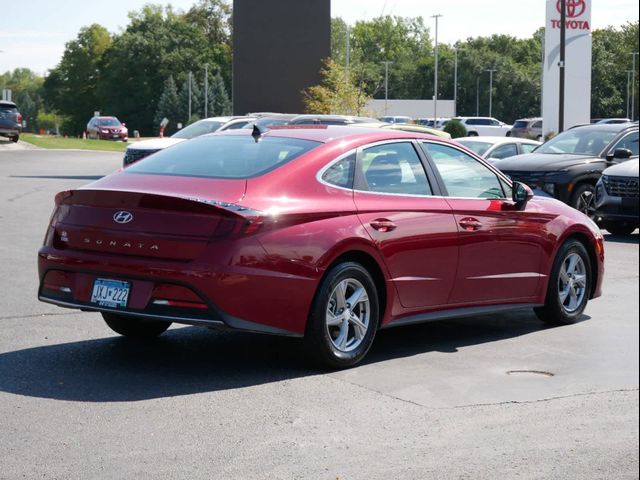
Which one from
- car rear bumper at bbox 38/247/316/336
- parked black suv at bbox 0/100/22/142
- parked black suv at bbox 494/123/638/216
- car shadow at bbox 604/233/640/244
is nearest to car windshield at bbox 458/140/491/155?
parked black suv at bbox 494/123/638/216

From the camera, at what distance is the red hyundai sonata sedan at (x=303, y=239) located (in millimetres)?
6594

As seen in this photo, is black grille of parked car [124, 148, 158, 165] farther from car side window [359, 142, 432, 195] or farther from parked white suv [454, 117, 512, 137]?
parked white suv [454, 117, 512, 137]

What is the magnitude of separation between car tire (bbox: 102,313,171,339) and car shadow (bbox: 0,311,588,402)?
0.07 m

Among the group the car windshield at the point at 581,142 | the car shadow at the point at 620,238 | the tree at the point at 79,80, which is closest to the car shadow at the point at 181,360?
the car shadow at the point at 620,238

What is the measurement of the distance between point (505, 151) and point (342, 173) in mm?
15762

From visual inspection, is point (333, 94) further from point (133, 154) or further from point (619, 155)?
point (619, 155)

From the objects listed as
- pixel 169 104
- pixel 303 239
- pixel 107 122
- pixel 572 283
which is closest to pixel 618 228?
pixel 572 283

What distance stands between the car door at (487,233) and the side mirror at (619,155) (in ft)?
29.1

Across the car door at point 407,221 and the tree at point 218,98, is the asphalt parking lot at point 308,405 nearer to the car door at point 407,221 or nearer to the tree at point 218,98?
the car door at point 407,221

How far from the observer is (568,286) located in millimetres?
→ 8969

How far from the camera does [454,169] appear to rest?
8.16 meters

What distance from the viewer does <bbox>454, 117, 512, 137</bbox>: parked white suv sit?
A: 2930 inches

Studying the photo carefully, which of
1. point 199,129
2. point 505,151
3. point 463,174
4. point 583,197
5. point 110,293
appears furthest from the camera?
point 199,129

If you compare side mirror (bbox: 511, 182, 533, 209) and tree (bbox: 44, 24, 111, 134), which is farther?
tree (bbox: 44, 24, 111, 134)
